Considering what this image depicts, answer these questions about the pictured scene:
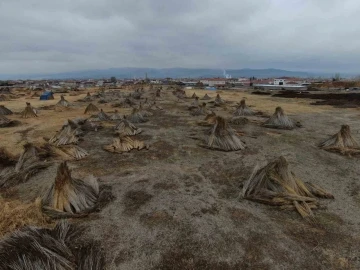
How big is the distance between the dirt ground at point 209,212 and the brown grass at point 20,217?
1298 millimetres

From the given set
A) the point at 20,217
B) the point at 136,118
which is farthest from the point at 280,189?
the point at 136,118

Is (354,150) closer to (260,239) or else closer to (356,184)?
(356,184)

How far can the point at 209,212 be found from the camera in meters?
9.23

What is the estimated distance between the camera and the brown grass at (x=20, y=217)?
7844mm

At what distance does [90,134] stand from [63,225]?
1354 centimetres

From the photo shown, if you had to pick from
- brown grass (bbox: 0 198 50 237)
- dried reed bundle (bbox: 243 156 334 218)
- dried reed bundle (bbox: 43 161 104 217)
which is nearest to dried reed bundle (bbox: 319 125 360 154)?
dried reed bundle (bbox: 243 156 334 218)

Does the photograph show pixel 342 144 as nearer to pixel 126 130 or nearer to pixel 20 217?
pixel 126 130

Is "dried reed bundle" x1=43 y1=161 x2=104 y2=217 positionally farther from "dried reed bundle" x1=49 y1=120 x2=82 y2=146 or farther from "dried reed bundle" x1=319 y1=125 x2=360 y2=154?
"dried reed bundle" x1=319 y1=125 x2=360 y2=154

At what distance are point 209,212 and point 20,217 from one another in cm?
569

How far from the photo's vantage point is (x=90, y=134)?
815 inches

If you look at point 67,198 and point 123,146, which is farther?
point 123,146

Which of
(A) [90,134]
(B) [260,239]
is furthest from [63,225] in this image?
(A) [90,134]

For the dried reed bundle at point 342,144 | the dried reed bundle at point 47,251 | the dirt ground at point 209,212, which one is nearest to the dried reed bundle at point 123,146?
the dirt ground at point 209,212

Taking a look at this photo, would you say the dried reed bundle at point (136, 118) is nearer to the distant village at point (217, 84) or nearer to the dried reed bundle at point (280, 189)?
the dried reed bundle at point (280, 189)
